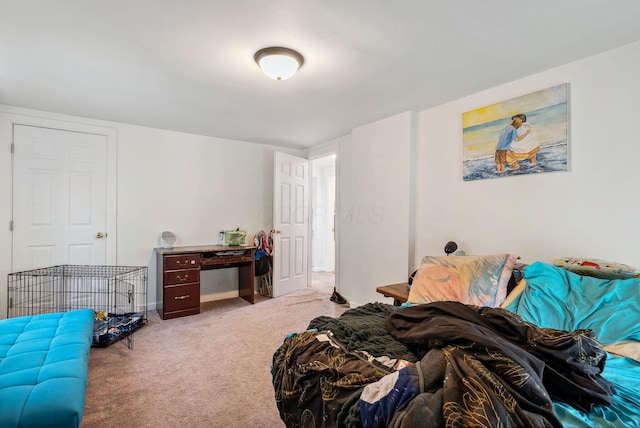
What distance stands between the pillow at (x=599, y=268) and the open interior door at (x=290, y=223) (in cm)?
332

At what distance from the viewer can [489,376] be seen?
825 mm

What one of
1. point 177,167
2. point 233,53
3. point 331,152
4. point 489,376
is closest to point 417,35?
point 233,53

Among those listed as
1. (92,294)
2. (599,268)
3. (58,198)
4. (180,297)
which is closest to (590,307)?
(599,268)

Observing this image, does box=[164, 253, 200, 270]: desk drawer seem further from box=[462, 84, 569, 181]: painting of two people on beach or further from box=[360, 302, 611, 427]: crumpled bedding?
box=[462, 84, 569, 181]: painting of two people on beach

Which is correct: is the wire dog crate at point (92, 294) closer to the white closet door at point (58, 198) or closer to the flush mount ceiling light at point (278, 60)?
the white closet door at point (58, 198)

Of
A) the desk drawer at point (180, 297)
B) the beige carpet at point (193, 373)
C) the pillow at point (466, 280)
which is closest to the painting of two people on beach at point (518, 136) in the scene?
the pillow at point (466, 280)

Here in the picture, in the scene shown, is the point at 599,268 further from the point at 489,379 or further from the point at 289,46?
the point at 289,46

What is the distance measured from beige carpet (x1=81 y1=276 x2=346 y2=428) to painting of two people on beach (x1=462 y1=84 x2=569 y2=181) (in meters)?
2.46

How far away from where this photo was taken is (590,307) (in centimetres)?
159

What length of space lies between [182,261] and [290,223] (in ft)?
5.47

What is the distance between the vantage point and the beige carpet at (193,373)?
1.82 m

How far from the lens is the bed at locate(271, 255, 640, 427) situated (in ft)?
2.60

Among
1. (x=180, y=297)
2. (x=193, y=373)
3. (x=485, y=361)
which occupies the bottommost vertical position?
(x=193, y=373)

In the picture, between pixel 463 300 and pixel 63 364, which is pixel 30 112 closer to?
pixel 63 364
